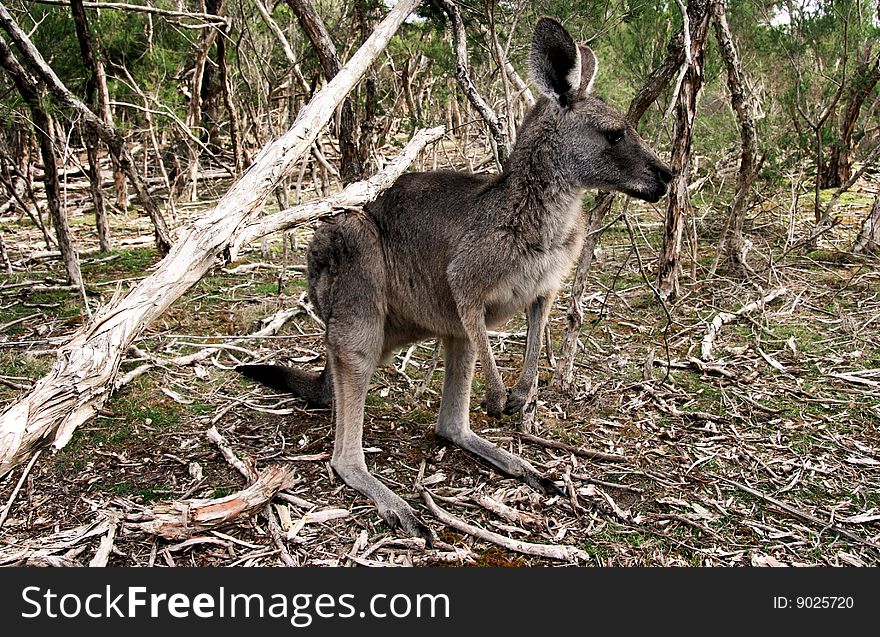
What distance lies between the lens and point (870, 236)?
6711mm

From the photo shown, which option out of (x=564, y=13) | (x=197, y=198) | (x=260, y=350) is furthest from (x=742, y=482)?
(x=197, y=198)

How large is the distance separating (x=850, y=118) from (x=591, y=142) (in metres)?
5.47

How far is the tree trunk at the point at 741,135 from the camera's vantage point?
523 cm

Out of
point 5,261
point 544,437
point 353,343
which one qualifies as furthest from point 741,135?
point 5,261

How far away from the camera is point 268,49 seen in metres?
10.7

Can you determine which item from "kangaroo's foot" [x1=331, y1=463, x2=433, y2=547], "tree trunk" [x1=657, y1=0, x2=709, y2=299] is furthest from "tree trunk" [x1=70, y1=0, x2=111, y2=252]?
Answer: "tree trunk" [x1=657, y1=0, x2=709, y2=299]

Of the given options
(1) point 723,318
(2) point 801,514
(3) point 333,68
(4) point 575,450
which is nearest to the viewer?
(2) point 801,514

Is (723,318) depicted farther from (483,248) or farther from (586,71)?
(483,248)

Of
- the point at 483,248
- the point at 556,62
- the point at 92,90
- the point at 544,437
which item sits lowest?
the point at 544,437

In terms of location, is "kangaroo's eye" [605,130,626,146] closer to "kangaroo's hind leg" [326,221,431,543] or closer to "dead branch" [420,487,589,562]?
"kangaroo's hind leg" [326,221,431,543]

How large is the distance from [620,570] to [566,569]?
0.20m

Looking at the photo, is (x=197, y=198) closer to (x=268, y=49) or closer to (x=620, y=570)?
(x=268, y=49)

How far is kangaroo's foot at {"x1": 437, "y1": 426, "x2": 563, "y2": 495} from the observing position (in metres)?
3.59

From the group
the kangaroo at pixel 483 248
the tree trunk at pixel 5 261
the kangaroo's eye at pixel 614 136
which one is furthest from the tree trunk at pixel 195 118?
the kangaroo's eye at pixel 614 136
